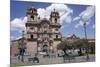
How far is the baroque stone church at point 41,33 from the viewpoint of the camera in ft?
6.50

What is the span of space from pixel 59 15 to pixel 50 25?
13cm

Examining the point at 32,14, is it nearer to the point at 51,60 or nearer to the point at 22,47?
the point at 22,47

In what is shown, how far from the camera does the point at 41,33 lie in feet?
6.64

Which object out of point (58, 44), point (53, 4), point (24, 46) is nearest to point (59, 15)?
point (53, 4)

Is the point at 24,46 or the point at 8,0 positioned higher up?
the point at 8,0

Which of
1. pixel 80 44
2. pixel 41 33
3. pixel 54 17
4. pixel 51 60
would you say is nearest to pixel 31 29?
pixel 41 33

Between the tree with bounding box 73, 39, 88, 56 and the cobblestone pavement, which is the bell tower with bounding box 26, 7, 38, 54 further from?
the tree with bounding box 73, 39, 88, 56

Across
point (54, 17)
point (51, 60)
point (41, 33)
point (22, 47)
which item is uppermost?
point (54, 17)

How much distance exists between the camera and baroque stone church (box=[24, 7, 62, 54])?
1980 millimetres

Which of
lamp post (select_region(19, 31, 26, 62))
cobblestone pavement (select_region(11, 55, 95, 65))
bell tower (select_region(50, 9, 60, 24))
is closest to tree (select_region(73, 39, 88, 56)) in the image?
cobblestone pavement (select_region(11, 55, 95, 65))
